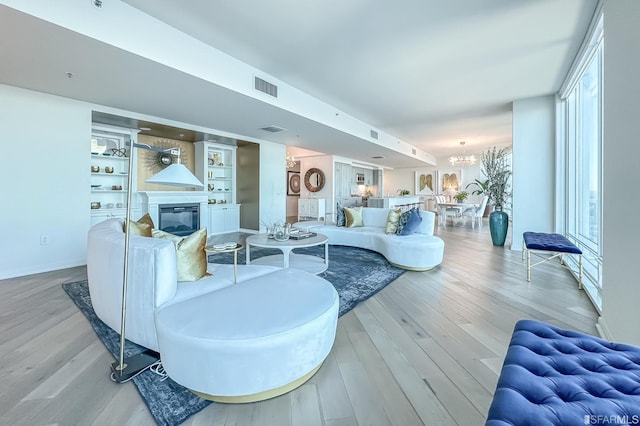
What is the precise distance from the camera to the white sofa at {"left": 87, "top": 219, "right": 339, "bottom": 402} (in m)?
1.42

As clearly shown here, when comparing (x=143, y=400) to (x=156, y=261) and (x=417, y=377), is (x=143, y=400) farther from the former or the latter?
(x=417, y=377)

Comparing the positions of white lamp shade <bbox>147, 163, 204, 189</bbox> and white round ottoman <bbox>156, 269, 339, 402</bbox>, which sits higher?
white lamp shade <bbox>147, 163, 204, 189</bbox>

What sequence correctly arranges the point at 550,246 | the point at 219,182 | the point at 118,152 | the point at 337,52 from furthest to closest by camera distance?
the point at 219,182 < the point at 118,152 < the point at 337,52 < the point at 550,246

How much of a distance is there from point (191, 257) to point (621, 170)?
A: 3155mm

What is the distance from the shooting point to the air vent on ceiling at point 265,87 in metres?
4.19

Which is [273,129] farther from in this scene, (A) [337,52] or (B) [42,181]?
(B) [42,181]

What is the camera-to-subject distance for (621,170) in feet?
6.17

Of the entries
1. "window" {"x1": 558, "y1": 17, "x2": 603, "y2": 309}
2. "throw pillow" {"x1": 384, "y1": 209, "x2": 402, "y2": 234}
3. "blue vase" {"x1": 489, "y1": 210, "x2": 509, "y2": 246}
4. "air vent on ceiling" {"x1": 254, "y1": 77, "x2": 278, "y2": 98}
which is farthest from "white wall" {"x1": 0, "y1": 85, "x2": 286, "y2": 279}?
"blue vase" {"x1": 489, "y1": 210, "x2": 509, "y2": 246}

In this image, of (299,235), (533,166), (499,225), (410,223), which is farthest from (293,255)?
(533,166)

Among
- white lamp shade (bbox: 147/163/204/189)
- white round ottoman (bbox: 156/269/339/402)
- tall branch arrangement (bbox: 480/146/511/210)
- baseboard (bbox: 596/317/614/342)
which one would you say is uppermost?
tall branch arrangement (bbox: 480/146/511/210)

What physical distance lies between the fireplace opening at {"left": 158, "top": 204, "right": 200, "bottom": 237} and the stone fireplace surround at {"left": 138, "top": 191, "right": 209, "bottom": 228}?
0.26ft

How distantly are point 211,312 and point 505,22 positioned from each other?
13.2ft

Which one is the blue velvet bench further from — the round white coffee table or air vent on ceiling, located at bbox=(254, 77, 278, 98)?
air vent on ceiling, located at bbox=(254, 77, 278, 98)

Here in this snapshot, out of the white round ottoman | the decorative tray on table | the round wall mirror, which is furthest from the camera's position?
the round wall mirror
